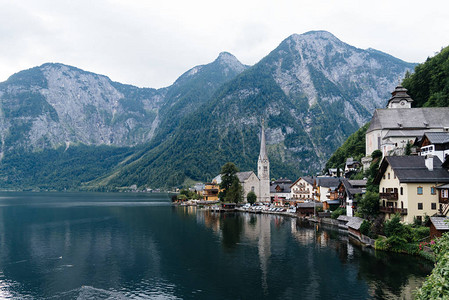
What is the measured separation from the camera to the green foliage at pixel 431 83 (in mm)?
103394

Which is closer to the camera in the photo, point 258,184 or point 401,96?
point 401,96

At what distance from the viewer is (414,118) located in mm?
92188

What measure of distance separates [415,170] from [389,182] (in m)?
5.35

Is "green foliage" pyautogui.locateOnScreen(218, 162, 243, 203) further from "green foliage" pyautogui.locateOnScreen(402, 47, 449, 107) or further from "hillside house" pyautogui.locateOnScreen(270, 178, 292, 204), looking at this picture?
"green foliage" pyautogui.locateOnScreen(402, 47, 449, 107)

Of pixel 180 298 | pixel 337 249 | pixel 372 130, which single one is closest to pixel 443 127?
pixel 372 130

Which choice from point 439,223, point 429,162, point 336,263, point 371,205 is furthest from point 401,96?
point 336,263

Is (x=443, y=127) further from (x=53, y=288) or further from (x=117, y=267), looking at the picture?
(x=53, y=288)

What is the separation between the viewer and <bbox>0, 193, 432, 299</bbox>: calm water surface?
3994 cm

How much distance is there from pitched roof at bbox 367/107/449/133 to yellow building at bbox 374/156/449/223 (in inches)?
1331

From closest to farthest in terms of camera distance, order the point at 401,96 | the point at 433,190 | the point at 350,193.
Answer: the point at 433,190, the point at 350,193, the point at 401,96

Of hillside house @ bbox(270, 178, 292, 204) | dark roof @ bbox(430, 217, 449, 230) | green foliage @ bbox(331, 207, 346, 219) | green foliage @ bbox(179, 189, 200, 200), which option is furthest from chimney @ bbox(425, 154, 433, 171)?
green foliage @ bbox(179, 189, 200, 200)

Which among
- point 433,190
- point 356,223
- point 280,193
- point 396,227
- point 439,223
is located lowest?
point 356,223

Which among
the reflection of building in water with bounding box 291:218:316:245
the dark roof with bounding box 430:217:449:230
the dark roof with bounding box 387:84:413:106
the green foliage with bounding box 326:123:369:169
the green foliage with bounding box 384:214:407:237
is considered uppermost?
the dark roof with bounding box 387:84:413:106

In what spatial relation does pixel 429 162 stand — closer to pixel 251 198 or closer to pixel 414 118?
pixel 414 118
